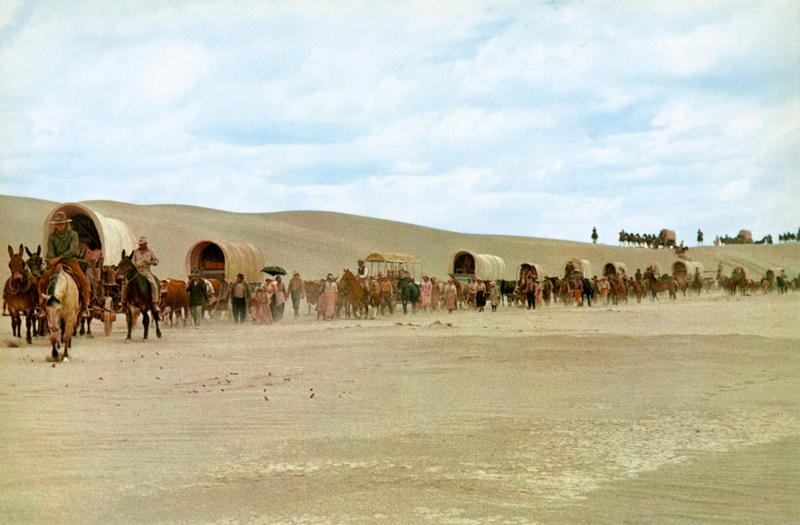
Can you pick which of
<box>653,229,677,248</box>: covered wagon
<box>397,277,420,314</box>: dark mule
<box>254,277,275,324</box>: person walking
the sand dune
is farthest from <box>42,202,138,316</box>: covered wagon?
<box>653,229,677,248</box>: covered wagon

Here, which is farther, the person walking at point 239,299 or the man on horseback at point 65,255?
the person walking at point 239,299

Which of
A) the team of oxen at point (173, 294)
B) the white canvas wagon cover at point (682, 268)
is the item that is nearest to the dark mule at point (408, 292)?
the team of oxen at point (173, 294)

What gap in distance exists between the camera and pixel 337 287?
25.8 m

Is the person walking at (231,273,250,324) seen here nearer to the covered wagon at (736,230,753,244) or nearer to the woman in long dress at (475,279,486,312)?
the woman in long dress at (475,279,486,312)

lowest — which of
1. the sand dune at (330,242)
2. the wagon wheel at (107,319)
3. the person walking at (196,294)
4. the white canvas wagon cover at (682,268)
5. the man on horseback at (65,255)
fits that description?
the wagon wheel at (107,319)

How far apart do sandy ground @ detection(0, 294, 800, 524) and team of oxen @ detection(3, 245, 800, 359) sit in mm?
1137

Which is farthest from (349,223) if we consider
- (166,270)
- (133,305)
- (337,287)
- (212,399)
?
(212,399)

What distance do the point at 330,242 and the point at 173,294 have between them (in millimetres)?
61093

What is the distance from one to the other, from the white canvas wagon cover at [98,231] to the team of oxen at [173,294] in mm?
1473

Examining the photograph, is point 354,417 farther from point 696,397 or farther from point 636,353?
point 636,353

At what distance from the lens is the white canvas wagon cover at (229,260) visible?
88.9ft

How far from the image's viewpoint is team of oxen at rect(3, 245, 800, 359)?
39.4ft

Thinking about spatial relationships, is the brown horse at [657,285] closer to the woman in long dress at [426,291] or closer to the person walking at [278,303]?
the woman in long dress at [426,291]

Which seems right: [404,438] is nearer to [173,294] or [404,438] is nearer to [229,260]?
[173,294]
